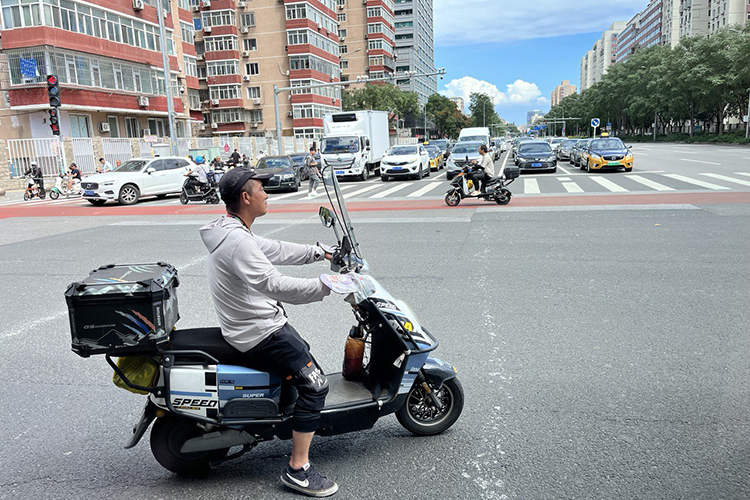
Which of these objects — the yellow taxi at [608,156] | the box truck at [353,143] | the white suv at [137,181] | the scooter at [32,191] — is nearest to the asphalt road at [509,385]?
the white suv at [137,181]

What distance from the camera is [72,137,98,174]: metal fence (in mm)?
28716

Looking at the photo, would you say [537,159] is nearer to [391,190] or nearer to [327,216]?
[391,190]

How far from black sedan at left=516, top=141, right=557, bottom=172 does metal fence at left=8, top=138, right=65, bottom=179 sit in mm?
21679

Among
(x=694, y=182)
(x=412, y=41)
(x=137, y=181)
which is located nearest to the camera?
(x=694, y=182)

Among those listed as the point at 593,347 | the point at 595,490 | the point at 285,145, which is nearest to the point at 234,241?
the point at 595,490

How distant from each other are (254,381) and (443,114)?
116854mm

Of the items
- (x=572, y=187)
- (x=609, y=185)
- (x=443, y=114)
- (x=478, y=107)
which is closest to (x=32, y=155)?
(x=572, y=187)

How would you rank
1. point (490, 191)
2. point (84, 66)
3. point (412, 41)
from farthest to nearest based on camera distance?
point (412, 41) → point (84, 66) → point (490, 191)

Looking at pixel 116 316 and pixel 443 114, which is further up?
pixel 443 114

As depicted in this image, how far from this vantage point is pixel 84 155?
2922cm

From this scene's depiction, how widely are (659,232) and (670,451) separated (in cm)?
778

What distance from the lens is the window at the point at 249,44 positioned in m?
63.7

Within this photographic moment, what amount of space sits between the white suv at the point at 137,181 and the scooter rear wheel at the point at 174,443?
18190mm

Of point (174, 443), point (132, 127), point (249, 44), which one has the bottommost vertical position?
point (174, 443)
